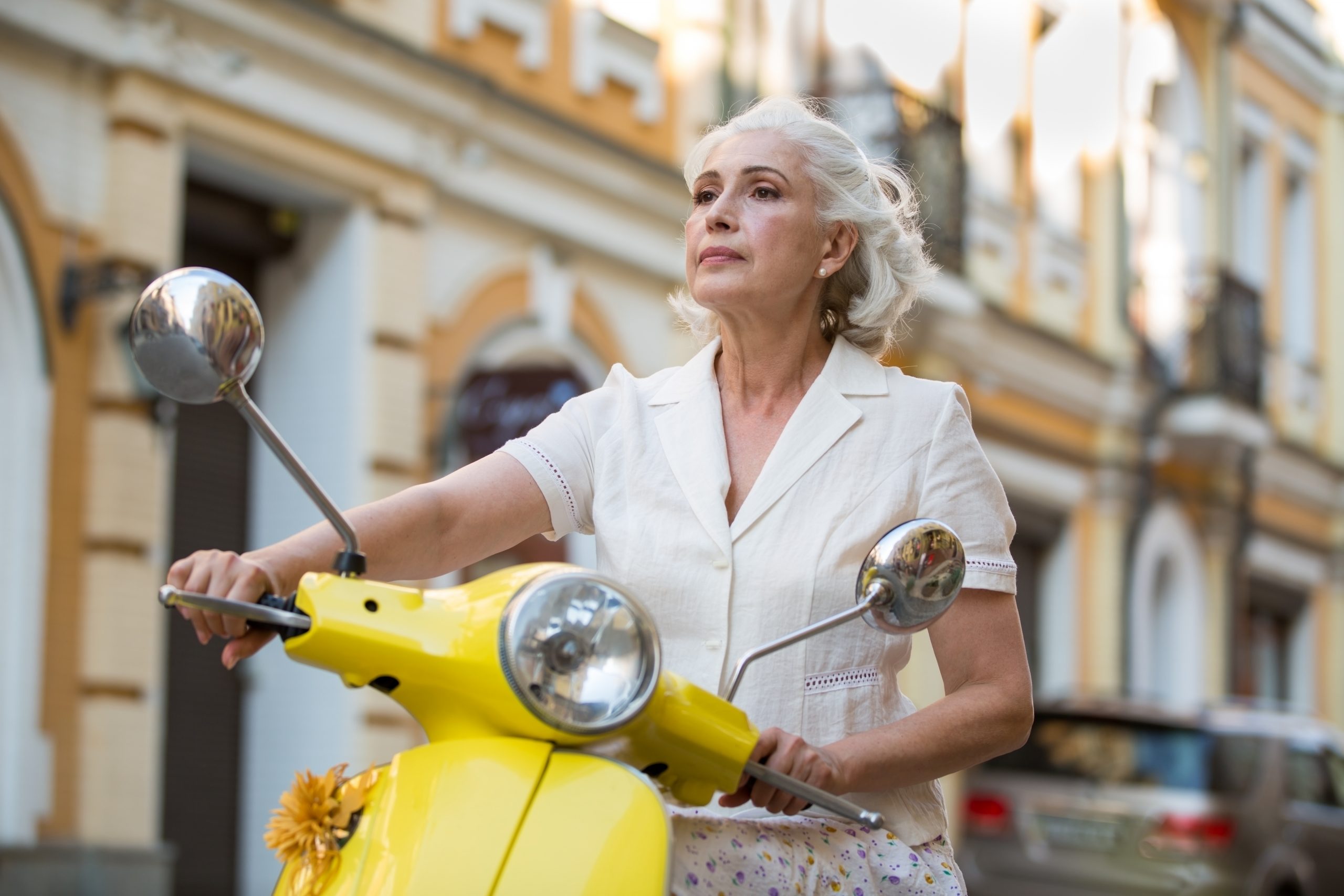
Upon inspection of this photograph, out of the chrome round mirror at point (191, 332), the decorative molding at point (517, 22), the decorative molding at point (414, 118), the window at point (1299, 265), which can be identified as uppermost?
the window at point (1299, 265)

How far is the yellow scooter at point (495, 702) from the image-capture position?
1.84 metres

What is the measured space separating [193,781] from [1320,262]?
16.6m

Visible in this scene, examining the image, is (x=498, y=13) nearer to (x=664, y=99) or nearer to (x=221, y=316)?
(x=664, y=99)

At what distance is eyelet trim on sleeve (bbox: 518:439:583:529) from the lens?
258cm

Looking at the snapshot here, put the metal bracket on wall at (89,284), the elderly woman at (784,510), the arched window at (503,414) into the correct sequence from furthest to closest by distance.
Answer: the arched window at (503,414)
the metal bracket on wall at (89,284)
the elderly woman at (784,510)

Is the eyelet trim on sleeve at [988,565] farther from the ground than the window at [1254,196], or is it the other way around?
the window at [1254,196]

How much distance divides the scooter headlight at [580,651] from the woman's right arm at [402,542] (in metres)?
0.29

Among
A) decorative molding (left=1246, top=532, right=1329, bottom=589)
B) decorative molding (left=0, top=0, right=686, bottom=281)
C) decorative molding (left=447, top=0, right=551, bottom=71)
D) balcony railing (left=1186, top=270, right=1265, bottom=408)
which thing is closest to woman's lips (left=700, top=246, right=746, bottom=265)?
decorative molding (left=0, top=0, right=686, bottom=281)

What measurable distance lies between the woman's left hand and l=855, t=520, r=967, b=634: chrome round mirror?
16 cm

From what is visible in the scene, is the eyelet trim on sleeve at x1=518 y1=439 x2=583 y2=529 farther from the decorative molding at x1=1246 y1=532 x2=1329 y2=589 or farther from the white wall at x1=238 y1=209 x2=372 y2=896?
the decorative molding at x1=1246 y1=532 x2=1329 y2=589

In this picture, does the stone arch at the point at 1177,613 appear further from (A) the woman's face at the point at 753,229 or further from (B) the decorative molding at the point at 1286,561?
(A) the woman's face at the point at 753,229

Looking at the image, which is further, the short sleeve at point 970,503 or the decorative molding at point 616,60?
the decorative molding at point 616,60

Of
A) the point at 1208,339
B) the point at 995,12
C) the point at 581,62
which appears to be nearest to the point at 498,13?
the point at 581,62

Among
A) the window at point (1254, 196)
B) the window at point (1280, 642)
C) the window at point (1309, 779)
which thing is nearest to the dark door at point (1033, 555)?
the window at point (1280, 642)
